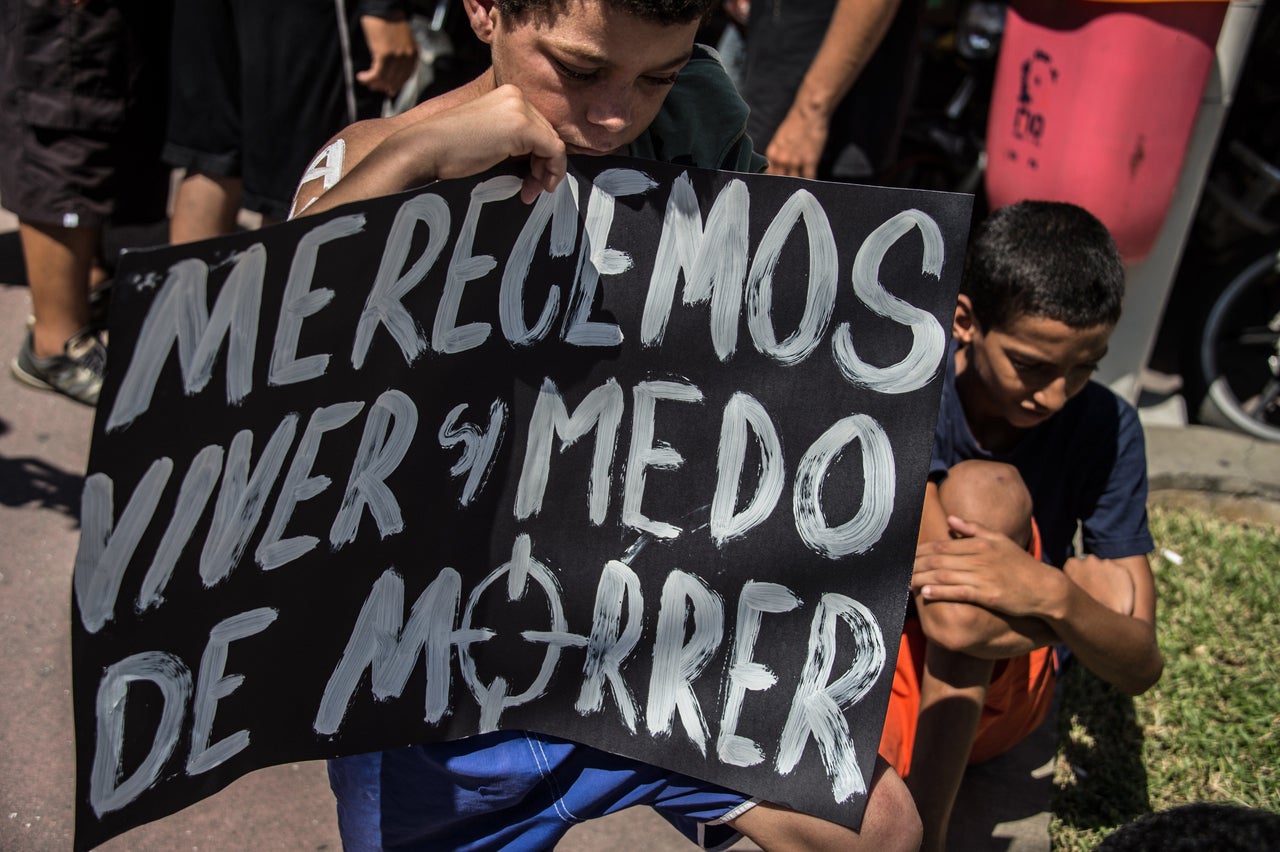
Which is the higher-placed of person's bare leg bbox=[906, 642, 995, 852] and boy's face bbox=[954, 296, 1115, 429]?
boy's face bbox=[954, 296, 1115, 429]

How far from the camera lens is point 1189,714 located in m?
2.64

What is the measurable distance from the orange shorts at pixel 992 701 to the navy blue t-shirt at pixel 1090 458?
21 centimetres

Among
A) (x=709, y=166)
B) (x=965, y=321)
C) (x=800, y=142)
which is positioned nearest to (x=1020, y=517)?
(x=965, y=321)

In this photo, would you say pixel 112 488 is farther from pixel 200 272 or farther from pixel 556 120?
pixel 556 120

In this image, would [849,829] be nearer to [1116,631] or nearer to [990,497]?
[990,497]

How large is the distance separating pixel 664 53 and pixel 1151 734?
202 centimetres

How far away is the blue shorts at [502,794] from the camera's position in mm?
1497

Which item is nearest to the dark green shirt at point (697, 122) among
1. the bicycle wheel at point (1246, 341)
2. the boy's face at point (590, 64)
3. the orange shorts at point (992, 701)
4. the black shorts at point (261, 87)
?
the boy's face at point (590, 64)

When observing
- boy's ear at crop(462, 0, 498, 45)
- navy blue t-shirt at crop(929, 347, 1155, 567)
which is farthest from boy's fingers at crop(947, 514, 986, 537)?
boy's ear at crop(462, 0, 498, 45)

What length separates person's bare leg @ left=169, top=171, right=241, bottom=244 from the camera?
10.5 feet

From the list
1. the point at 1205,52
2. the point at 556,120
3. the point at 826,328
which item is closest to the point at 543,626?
the point at 826,328

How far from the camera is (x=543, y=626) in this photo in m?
1.47

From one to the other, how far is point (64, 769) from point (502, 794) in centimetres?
122

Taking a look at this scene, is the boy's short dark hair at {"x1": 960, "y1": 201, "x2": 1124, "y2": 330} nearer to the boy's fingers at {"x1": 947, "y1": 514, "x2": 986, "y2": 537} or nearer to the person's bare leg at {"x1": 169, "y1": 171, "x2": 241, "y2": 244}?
the boy's fingers at {"x1": 947, "y1": 514, "x2": 986, "y2": 537}
